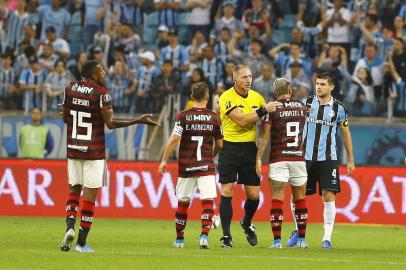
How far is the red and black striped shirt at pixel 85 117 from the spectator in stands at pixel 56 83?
1083 centimetres

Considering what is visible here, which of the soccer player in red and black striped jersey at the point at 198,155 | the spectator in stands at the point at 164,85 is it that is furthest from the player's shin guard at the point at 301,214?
the spectator in stands at the point at 164,85

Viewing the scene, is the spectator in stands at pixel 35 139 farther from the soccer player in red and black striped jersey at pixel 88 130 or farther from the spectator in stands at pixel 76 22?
the soccer player in red and black striped jersey at pixel 88 130

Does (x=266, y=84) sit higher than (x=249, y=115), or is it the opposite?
(x=249, y=115)

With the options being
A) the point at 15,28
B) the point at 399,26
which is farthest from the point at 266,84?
the point at 15,28

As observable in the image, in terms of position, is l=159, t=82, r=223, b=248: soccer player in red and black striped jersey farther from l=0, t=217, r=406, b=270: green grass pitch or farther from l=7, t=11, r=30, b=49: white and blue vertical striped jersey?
l=7, t=11, r=30, b=49: white and blue vertical striped jersey

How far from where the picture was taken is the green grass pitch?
41.0 ft

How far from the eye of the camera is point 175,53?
26109 millimetres

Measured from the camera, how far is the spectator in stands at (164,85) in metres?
24.1

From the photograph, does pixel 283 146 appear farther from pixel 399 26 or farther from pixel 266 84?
pixel 399 26

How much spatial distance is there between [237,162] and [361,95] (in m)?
9.03

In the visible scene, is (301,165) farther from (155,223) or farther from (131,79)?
(131,79)

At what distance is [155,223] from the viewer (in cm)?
2062

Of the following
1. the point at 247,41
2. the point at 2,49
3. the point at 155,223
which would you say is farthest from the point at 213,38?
the point at 155,223

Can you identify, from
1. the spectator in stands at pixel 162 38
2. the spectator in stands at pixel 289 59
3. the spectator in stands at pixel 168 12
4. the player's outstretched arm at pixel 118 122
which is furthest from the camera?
the spectator in stands at pixel 168 12
